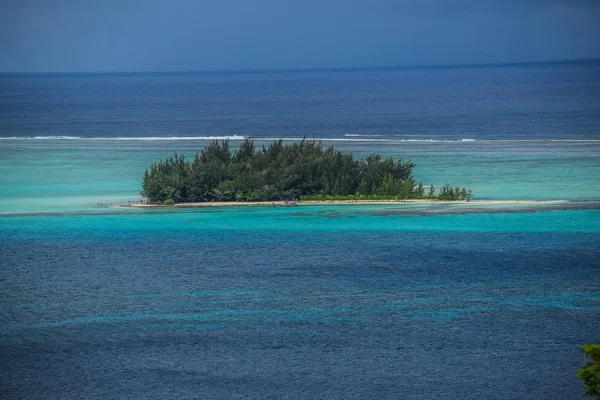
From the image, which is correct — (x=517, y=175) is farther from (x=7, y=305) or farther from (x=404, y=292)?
(x=7, y=305)

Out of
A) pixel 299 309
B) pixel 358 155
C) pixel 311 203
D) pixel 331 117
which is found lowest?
pixel 299 309

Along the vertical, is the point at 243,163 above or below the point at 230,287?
above

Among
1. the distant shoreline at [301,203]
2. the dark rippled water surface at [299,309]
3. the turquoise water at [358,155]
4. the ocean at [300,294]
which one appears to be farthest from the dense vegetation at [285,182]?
the dark rippled water surface at [299,309]

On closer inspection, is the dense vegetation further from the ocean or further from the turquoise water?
the turquoise water

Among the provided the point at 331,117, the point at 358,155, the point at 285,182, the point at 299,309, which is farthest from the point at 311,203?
the point at 331,117

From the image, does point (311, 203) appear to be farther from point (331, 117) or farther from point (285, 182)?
point (331, 117)

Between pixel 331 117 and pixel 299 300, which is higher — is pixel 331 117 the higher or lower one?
the higher one

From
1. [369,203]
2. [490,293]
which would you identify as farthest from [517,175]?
[490,293]
